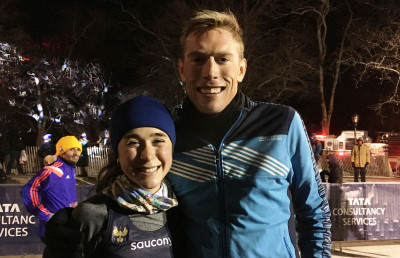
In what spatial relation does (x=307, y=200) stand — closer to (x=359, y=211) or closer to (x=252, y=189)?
(x=252, y=189)

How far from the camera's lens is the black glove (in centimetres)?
191

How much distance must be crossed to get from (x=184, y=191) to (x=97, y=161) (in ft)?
62.2

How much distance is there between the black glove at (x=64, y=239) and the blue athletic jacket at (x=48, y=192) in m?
4.21

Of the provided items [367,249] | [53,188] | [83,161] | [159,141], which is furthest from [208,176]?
[83,161]

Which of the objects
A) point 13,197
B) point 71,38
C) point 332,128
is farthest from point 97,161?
point 332,128

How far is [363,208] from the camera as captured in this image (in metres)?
8.45

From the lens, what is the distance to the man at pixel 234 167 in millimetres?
2205

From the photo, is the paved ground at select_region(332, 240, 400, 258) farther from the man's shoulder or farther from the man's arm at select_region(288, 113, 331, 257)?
the man's shoulder

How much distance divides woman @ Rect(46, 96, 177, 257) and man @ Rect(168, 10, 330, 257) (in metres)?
0.17

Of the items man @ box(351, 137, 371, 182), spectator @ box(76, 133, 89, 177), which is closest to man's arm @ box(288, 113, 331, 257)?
spectator @ box(76, 133, 89, 177)

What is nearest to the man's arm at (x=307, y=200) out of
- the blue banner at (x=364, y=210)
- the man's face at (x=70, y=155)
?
the man's face at (x=70, y=155)

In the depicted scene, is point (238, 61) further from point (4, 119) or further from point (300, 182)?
point (4, 119)

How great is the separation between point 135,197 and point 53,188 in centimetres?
437

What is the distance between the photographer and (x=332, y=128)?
4338 cm
